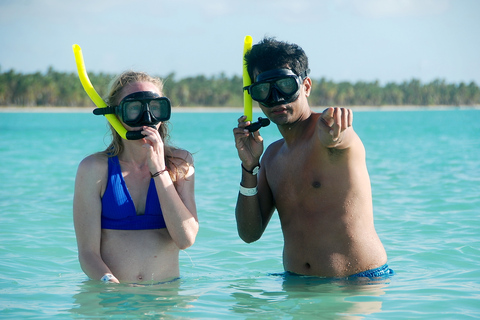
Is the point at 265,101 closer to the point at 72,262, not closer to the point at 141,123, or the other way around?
the point at 141,123

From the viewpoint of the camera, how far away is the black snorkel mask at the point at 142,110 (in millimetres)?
3252

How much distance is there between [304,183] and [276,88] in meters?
0.57

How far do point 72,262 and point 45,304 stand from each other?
1.70 metres

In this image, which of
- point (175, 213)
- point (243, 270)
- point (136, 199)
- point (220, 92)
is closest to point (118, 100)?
point (136, 199)

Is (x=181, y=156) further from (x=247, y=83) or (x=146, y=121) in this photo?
(x=247, y=83)

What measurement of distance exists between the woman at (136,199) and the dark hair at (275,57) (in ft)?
1.87

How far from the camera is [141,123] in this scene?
3289 mm

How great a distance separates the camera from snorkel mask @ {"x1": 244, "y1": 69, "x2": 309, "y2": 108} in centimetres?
345

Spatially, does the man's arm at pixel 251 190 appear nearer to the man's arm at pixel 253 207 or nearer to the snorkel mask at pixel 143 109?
the man's arm at pixel 253 207

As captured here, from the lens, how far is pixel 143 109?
3260 millimetres

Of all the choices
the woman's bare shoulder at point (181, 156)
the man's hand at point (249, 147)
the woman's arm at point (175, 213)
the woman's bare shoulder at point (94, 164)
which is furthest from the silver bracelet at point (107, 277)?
the man's hand at point (249, 147)

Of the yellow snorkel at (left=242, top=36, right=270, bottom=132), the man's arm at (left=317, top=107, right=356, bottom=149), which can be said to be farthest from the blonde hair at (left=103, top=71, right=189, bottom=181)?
the man's arm at (left=317, top=107, right=356, bottom=149)

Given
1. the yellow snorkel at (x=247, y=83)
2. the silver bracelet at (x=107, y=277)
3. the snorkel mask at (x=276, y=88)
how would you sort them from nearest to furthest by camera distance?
the silver bracelet at (x=107, y=277)
the snorkel mask at (x=276, y=88)
the yellow snorkel at (x=247, y=83)

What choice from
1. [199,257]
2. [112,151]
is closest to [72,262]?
[199,257]
